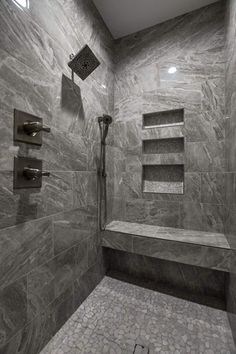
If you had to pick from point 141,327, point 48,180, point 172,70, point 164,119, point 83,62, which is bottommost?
point 141,327

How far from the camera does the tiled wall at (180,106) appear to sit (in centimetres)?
153

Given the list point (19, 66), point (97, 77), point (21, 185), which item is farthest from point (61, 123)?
point (97, 77)

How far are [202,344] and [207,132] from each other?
1641 millimetres

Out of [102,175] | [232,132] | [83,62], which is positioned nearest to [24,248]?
[102,175]

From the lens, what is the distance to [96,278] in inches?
62.1

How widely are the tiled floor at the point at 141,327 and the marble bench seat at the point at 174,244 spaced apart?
0.39m

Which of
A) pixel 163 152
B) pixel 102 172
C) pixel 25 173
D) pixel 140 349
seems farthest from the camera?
pixel 163 152

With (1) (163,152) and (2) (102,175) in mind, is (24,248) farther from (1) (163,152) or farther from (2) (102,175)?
(1) (163,152)

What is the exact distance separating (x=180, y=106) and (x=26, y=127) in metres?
1.46

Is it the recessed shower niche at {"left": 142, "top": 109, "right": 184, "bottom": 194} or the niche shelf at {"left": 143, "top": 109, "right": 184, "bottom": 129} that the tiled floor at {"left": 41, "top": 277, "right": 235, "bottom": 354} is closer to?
the recessed shower niche at {"left": 142, "top": 109, "right": 184, "bottom": 194}

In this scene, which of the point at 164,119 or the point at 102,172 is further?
the point at 164,119

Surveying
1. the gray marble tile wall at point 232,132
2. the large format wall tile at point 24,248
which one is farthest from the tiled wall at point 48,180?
the gray marble tile wall at point 232,132

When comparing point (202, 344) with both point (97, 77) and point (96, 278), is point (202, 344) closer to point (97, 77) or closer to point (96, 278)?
point (96, 278)

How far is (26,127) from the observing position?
2.82 ft
